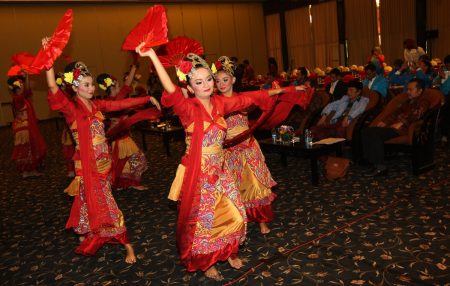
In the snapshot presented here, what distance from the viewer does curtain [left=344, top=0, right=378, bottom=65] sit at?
14281mm

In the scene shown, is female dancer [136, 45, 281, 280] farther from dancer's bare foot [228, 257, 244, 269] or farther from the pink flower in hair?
dancer's bare foot [228, 257, 244, 269]

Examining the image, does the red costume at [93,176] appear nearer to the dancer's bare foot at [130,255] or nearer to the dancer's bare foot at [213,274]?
the dancer's bare foot at [130,255]

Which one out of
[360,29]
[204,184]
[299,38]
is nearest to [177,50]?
[204,184]

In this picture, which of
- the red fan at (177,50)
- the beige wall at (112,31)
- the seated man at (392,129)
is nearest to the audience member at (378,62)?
the seated man at (392,129)

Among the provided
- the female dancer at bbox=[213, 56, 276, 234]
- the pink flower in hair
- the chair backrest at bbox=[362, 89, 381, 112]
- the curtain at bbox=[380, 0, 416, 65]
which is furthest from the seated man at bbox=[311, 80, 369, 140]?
the curtain at bbox=[380, 0, 416, 65]

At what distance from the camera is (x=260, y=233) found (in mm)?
3535

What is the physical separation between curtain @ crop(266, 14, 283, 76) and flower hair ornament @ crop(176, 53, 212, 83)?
52.4ft

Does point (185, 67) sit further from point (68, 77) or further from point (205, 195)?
point (68, 77)

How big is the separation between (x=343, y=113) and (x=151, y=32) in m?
3.94

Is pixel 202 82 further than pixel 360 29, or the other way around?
pixel 360 29

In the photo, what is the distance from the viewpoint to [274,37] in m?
18.2

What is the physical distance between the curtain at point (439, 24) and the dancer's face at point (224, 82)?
452 inches

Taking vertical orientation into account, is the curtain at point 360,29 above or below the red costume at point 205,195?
above

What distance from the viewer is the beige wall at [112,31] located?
43.1 ft
